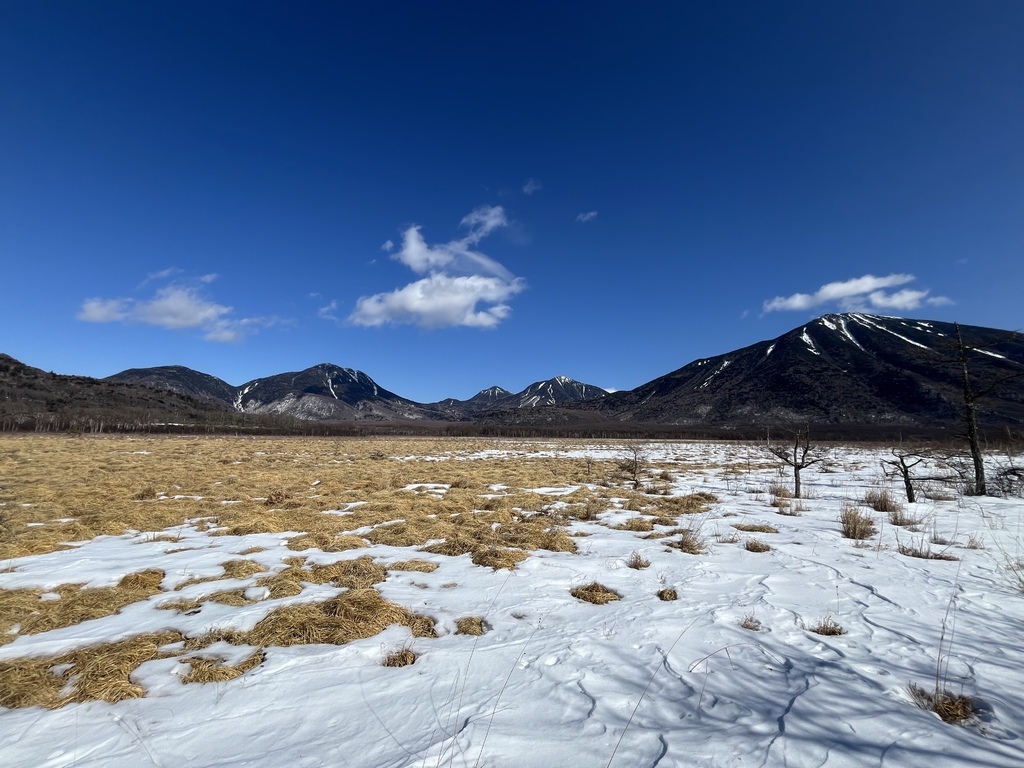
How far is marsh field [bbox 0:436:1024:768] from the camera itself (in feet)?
9.65

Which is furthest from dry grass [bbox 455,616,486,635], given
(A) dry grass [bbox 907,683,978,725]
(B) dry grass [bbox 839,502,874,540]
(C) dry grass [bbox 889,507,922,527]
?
(C) dry grass [bbox 889,507,922,527]

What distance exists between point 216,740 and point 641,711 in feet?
9.83

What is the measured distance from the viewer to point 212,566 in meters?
6.94

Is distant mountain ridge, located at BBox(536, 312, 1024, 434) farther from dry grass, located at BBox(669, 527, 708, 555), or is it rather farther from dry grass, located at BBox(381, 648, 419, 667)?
dry grass, located at BBox(381, 648, 419, 667)

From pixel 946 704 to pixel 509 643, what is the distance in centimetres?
346

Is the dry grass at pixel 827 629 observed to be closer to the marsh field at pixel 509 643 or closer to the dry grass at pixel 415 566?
Answer: the marsh field at pixel 509 643

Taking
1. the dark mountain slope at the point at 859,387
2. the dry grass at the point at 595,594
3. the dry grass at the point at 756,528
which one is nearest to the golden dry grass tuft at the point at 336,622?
the dry grass at the point at 595,594

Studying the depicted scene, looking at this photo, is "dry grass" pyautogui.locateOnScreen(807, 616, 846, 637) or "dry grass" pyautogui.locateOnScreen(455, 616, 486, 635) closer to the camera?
"dry grass" pyautogui.locateOnScreen(807, 616, 846, 637)

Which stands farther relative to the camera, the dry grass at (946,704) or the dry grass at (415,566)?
the dry grass at (415,566)

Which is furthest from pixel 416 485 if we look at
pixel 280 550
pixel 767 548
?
pixel 767 548

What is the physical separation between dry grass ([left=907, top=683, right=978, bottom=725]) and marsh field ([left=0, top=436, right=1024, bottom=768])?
0.02m

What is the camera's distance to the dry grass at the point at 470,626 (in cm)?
469

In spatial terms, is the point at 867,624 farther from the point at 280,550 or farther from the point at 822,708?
the point at 280,550

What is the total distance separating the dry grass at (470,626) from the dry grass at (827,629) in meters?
3.50
